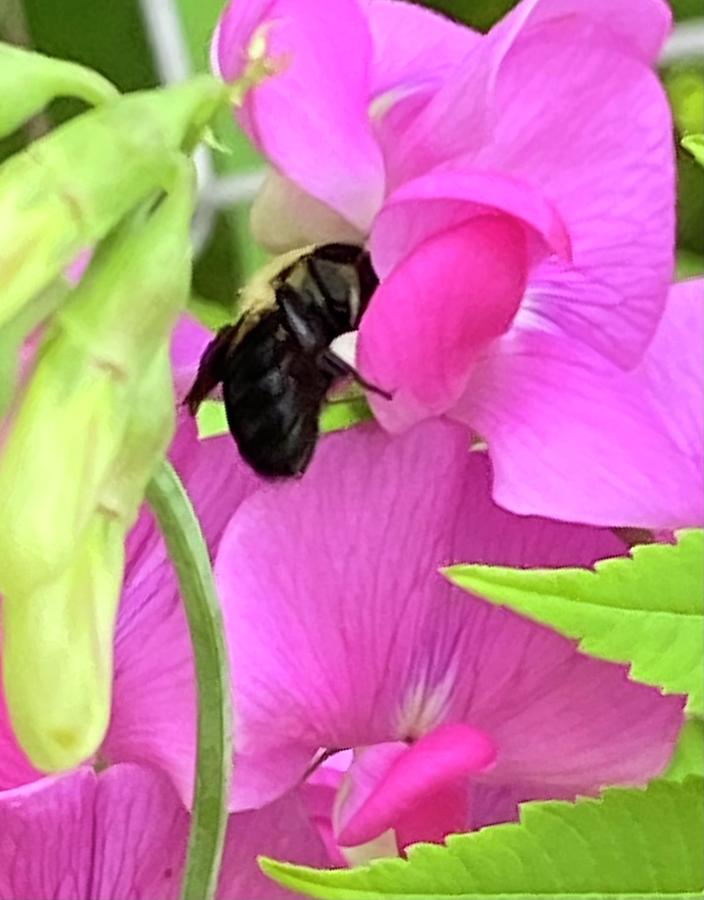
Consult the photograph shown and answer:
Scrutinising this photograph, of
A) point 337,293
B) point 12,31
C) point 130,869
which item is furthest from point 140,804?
point 12,31

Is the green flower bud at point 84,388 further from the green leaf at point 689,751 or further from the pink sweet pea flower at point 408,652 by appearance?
the green leaf at point 689,751

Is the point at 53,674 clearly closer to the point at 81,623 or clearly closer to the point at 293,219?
the point at 81,623

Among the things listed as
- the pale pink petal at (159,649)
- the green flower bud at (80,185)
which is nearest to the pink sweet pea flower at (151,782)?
the pale pink petal at (159,649)

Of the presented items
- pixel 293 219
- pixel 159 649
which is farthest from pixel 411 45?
pixel 159 649

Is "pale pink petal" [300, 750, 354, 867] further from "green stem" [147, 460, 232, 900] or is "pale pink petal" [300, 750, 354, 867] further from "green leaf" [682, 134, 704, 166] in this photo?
"green leaf" [682, 134, 704, 166]

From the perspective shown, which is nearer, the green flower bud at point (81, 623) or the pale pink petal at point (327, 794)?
the green flower bud at point (81, 623)
